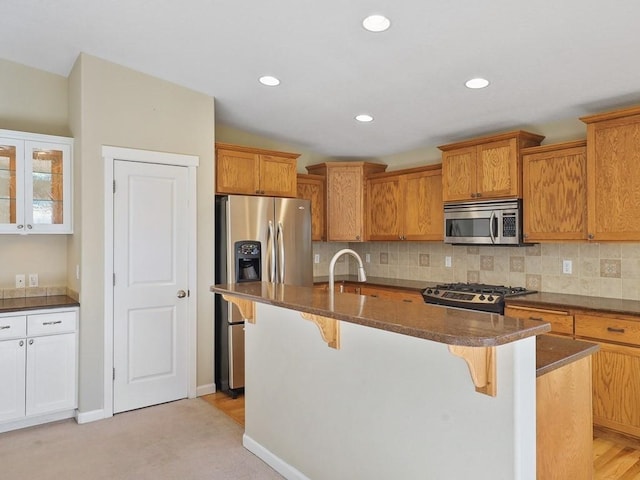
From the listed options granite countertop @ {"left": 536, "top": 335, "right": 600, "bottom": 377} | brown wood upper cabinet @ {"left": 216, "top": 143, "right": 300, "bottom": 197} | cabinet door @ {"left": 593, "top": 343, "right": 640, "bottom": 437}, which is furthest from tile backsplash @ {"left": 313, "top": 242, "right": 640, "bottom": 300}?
granite countertop @ {"left": 536, "top": 335, "right": 600, "bottom": 377}

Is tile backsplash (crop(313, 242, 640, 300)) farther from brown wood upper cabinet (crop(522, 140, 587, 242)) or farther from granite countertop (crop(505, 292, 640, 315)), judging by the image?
brown wood upper cabinet (crop(522, 140, 587, 242))

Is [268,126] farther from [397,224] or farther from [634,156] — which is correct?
[634,156]

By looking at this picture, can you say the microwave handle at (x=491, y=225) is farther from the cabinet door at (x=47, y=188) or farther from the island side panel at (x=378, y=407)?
the cabinet door at (x=47, y=188)

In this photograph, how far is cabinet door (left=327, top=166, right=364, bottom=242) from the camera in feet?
17.0

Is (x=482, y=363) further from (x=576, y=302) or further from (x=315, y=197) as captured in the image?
(x=315, y=197)

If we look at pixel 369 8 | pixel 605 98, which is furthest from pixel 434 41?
pixel 605 98

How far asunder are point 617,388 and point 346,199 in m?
3.19

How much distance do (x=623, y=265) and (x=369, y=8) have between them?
107 inches

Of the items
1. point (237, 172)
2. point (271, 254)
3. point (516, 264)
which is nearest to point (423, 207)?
point (516, 264)

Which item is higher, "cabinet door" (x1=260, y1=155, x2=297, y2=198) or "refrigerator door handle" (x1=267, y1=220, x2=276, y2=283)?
"cabinet door" (x1=260, y1=155, x2=297, y2=198)

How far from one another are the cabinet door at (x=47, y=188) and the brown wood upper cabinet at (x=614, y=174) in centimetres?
406

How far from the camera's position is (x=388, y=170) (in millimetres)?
5406

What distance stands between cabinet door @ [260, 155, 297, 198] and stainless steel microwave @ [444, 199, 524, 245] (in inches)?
62.8

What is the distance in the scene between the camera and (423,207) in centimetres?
466
